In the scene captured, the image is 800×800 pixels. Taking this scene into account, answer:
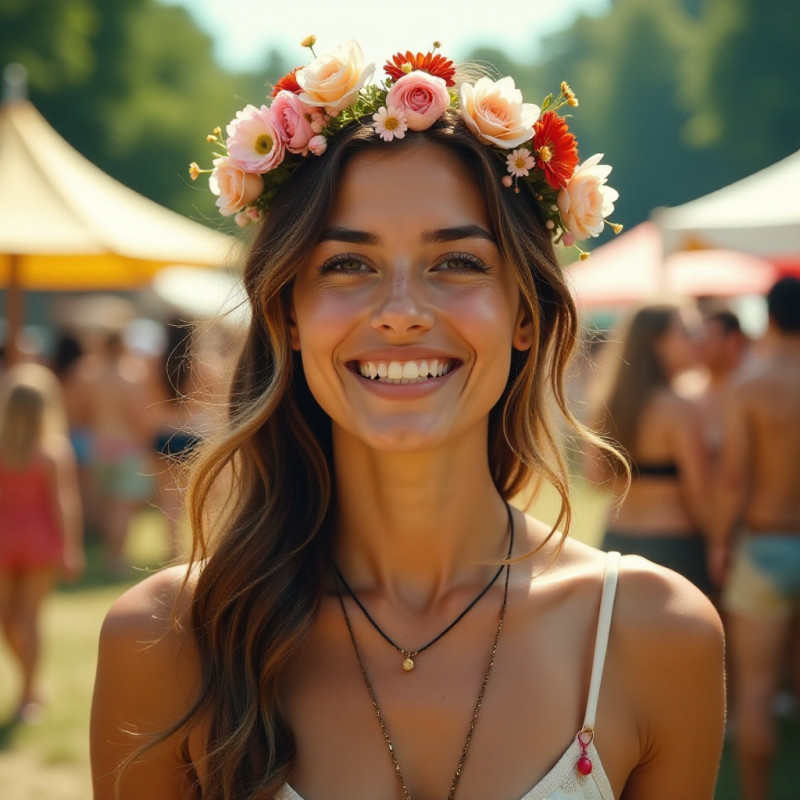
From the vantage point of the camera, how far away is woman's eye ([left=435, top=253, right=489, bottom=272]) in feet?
7.95

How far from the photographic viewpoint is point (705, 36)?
4381 cm

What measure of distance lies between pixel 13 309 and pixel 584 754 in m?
8.09

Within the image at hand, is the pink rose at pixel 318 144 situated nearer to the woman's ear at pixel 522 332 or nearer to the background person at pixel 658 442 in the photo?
the woman's ear at pixel 522 332

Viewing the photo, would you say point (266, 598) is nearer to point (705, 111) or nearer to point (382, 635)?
point (382, 635)

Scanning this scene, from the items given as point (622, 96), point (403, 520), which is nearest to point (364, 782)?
point (403, 520)

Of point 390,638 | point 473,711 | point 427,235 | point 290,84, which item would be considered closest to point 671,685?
point 473,711

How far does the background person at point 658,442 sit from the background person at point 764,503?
0.23m

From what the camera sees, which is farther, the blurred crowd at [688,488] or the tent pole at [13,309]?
the tent pole at [13,309]

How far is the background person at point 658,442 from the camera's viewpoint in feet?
20.1

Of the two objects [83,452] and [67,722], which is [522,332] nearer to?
[67,722]

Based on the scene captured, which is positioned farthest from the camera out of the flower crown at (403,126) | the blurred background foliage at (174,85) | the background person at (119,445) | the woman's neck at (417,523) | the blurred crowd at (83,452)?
the blurred background foliage at (174,85)

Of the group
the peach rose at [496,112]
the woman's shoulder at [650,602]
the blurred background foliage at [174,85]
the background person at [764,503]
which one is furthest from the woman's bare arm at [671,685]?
the blurred background foliage at [174,85]

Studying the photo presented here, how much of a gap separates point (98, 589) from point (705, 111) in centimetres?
3900

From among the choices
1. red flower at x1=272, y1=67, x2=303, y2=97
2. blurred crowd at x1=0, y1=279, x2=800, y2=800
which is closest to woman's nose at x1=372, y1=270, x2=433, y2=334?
red flower at x1=272, y1=67, x2=303, y2=97
